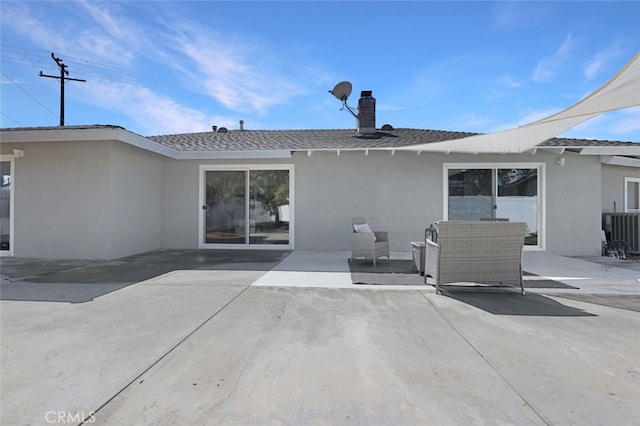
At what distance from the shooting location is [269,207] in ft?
30.6

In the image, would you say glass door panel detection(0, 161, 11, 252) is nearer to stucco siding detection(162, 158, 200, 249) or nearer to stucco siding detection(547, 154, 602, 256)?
stucco siding detection(162, 158, 200, 249)

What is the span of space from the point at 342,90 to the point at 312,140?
8.36 feet

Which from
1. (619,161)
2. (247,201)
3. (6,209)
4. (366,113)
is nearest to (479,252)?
(247,201)

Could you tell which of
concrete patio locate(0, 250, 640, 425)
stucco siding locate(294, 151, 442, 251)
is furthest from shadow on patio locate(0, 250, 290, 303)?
stucco siding locate(294, 151, 442, 251)

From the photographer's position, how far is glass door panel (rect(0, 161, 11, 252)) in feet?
25.4

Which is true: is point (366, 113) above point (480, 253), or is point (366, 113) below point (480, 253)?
above

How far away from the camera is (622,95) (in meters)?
3.87

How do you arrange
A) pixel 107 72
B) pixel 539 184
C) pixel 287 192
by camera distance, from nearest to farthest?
pixel 539 184 < pixel 287 192 < pixel 107 72

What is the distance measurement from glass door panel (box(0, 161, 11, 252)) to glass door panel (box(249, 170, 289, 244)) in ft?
18.2

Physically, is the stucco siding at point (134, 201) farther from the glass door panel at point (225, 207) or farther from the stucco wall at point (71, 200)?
the glass door panel at point (225, 207)

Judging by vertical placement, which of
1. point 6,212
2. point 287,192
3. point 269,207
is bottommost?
point 6,212

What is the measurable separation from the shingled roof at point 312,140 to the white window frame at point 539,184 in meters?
0.70

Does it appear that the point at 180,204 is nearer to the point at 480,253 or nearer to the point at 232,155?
the point at 232,155

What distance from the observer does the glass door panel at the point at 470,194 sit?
Result: 8773mm
